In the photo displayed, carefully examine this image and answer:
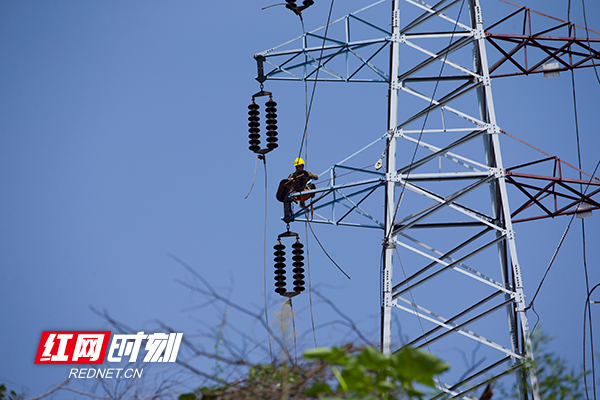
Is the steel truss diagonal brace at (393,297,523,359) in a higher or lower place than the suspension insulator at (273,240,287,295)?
lower

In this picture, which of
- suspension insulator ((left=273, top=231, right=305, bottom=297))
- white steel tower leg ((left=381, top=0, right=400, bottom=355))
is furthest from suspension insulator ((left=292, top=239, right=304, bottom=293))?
white steel tower leg ((left=381, top=0, right=400, bottom=355))

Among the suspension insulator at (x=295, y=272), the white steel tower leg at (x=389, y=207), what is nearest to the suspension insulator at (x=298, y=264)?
the suspension insulator at (x=295, y=272)

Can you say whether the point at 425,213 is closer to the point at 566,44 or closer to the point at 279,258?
the point at 566,44

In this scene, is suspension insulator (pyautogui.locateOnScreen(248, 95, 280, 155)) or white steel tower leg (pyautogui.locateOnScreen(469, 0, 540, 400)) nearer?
white steel tower leg (pyautogui.locateOnScreen(469, 0, 540, 400))

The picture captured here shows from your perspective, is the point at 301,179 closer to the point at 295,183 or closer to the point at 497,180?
the point at 295,183

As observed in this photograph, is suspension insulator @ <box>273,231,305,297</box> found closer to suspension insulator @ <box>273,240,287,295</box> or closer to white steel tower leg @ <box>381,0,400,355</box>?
suspension insulator @ <box>273,240,287,295</box>

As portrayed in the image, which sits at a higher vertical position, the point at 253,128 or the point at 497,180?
the point at 253,128

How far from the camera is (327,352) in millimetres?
3432

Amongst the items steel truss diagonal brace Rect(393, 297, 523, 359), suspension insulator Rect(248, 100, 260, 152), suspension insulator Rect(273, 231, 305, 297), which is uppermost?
suspension insulator Rect(248, 100, 260, 152)

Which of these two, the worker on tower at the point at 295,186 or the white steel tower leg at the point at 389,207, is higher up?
the worker on tower at the point at 295,186

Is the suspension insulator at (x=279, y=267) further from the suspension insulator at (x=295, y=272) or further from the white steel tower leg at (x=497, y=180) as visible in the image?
the white steel tower leg at (x=497, y=180)

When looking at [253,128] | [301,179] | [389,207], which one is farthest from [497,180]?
[253,128]

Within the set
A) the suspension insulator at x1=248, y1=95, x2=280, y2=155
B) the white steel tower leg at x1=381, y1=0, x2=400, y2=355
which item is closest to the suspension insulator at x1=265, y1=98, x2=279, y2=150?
the suspension insulator at x1=248, y1=95, x2=280, y2=155

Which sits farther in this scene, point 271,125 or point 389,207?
point 271,125
